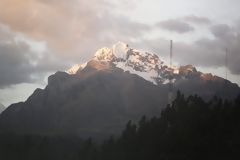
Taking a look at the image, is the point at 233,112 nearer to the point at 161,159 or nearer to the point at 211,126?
the point at 211,126

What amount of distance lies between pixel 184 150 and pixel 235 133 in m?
13.4

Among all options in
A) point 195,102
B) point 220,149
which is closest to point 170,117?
point 195,102

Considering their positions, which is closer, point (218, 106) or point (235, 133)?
point (235, 133)

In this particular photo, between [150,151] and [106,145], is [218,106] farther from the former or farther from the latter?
[106,145]

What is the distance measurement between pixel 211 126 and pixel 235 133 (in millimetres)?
9935

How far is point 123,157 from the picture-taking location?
467ft

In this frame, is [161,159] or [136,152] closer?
[161,159]

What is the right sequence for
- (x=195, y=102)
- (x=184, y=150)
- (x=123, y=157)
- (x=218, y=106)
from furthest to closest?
(x=123, y=157)
(x=195, y=102)
(x=218, y=106)
(x=184, y=150)

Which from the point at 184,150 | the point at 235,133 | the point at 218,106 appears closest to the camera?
the point at 235,133

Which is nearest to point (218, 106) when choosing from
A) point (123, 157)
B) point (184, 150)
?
point (184, 150)

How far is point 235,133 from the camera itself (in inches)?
3917

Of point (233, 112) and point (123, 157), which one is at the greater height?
point (233, 112)

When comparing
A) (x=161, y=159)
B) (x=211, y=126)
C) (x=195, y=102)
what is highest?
(x=195, y=102)

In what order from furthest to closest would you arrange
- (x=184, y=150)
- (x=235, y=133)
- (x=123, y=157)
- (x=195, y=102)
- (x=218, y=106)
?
(x=123, y=157)
(x=195, y=102)
(x=218, y=106)
(x=184, y=150)
(x=235, y=133)
